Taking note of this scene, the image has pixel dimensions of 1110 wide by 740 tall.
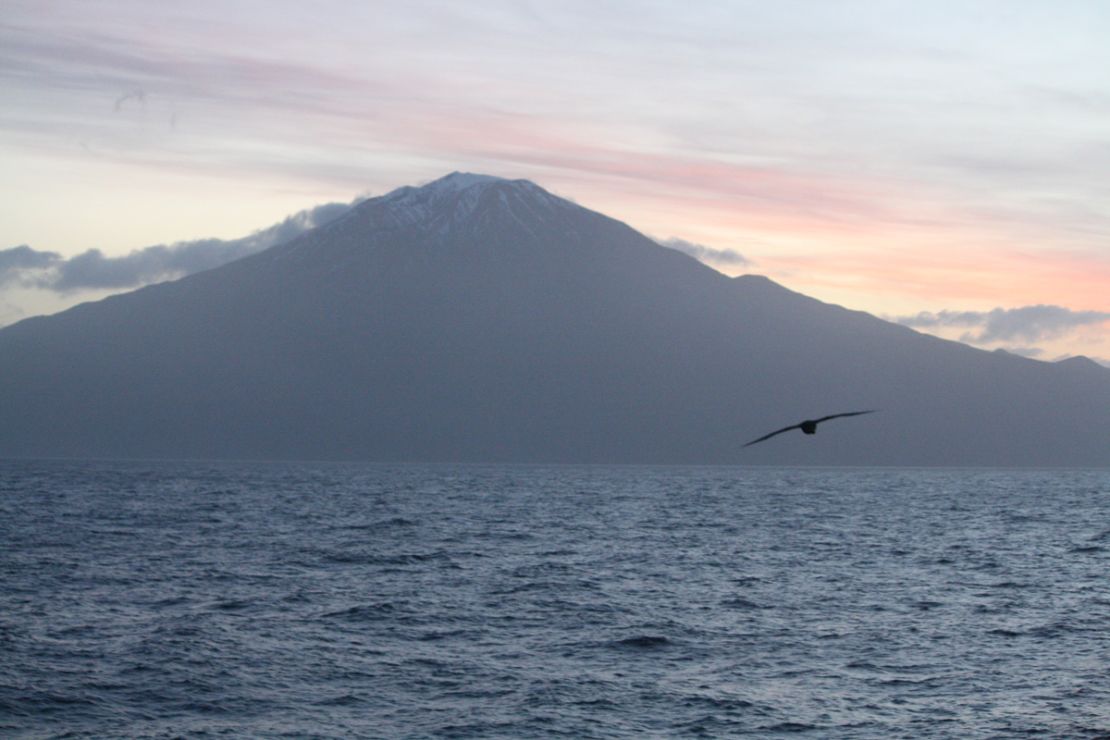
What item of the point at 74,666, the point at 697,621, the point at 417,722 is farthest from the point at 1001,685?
the point at 74,666

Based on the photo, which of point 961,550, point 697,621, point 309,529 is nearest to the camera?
point 697,621

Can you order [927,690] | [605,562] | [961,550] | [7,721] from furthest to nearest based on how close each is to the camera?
1. [961,550]
2. [605,562]
3. [927,690]
4. [7,721]

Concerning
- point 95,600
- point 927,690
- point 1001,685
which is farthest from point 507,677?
point 95,600

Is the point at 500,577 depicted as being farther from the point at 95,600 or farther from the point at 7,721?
the point at 7,721

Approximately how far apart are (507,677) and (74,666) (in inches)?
545

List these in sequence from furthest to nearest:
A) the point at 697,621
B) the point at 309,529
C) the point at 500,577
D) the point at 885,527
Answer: the point at 885,527, the point at 309,529, the point at 500,577, the point at 697,621

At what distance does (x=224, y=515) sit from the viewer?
116 metres

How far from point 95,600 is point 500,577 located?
20.4 meters

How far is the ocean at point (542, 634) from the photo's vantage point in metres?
36.8

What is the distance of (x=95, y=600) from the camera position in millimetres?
55312

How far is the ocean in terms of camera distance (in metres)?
36.8

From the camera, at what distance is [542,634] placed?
48.9m

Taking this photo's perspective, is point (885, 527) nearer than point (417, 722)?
No

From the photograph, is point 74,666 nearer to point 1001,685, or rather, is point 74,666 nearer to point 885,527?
point 1001,685
